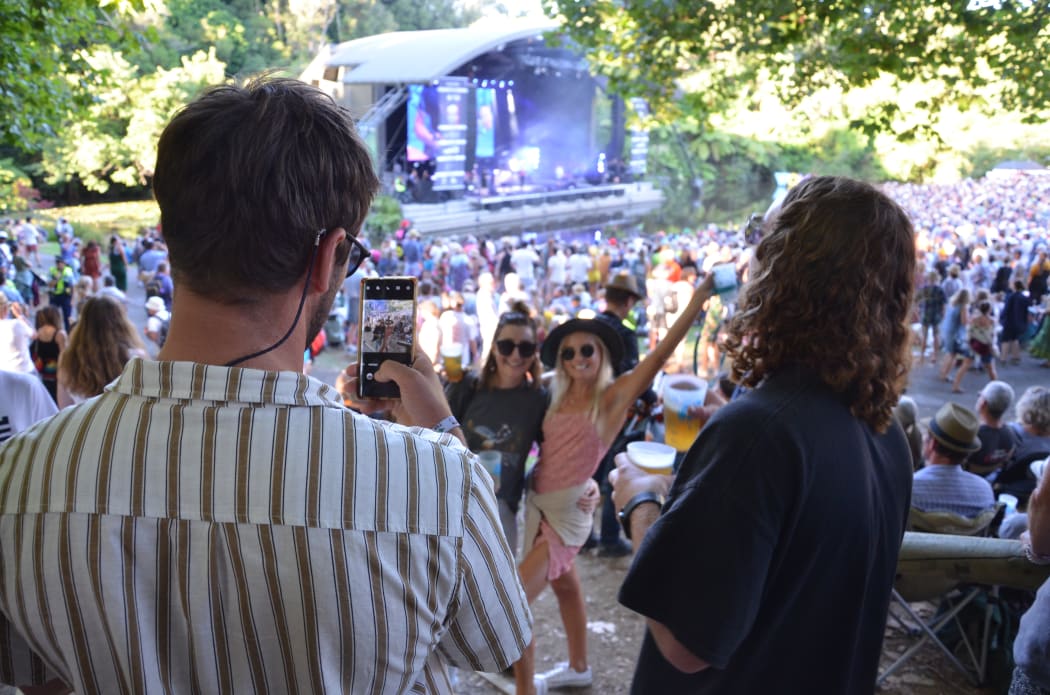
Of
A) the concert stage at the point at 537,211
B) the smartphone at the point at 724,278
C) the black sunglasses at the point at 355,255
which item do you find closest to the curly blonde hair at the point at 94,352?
the smartphone at the point at 724,278

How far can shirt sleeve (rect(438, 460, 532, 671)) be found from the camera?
1.00 metres

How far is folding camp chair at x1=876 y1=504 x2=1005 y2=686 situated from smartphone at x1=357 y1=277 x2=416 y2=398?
2710 millimetres

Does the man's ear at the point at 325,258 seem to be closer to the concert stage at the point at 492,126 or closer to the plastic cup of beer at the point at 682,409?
the plastic cup of beer at the point at 682,409

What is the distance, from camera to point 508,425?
3621mm

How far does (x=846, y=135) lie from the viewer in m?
41.3

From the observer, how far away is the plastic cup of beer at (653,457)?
2.52m

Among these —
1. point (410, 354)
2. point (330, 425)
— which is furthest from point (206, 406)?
point (410, 354)

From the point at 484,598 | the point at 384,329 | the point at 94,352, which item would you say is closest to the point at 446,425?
the point at 384,329

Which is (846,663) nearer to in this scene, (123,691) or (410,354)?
(410,354)

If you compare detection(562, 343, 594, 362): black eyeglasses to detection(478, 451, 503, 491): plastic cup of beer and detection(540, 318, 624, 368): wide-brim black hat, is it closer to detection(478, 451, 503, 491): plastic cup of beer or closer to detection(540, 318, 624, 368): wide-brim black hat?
detection(540, 318, 624, 368): wide-brim black hat

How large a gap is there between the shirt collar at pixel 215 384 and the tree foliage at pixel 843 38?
17.3 ft

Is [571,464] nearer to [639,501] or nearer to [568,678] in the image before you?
[568,678]

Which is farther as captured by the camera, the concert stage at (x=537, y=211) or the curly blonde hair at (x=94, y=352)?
the concert stage at (x=537, y=211)

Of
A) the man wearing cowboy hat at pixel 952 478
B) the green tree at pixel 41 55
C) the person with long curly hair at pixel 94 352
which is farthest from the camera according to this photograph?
the green tree at pixel 41 55
